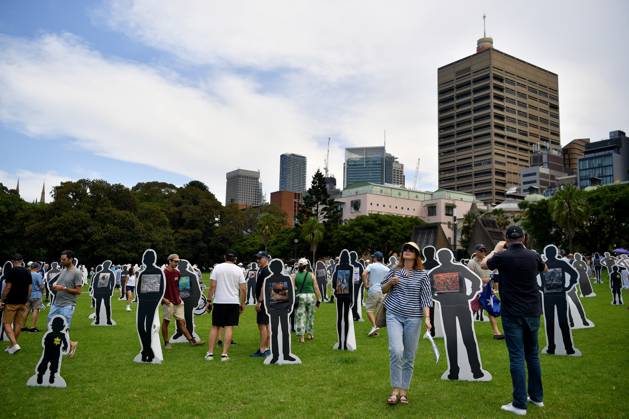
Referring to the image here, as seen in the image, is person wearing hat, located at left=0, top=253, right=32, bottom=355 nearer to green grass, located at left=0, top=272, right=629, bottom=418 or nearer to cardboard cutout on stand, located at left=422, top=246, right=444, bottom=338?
green grass, located at left=0, top=272, right=629, bottom=418

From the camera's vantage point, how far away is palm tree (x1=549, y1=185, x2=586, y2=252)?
49500 millimetres

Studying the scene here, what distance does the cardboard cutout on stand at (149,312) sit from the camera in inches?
368

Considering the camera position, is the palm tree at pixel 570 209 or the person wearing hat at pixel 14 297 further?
the palm tree at pixel 570 209

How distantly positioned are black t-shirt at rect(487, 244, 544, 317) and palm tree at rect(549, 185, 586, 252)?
159ft

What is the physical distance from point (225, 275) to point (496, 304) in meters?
6.36

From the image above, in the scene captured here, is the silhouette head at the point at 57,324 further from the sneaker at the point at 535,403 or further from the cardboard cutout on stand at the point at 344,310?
the sneaker at the point at 535,403

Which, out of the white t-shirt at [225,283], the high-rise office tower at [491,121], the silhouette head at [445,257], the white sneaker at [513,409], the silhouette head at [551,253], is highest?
the high-rise office tower at [491,121]

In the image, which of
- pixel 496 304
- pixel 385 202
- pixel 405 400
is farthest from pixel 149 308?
pixel 385 202

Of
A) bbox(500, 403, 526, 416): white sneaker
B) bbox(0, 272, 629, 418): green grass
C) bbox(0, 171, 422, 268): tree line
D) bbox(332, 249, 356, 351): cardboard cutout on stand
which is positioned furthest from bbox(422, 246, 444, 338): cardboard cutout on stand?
bbox(0, 171, 422, 268): tree line

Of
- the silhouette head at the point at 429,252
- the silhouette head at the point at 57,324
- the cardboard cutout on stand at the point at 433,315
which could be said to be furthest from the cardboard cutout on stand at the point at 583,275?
the silhouette head at the point at 57,324

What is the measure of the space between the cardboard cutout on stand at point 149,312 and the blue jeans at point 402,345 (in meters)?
4.91

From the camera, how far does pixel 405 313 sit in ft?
21.2

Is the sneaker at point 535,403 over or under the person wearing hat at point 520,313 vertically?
under

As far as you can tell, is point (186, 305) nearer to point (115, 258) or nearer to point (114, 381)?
point (114, 381)
